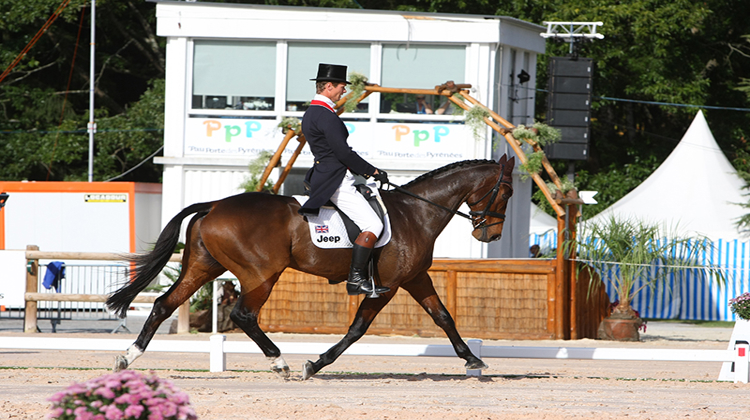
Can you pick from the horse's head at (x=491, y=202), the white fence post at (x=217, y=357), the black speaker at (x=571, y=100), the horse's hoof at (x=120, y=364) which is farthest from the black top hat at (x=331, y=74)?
the black speaker at (x=571, y=100)

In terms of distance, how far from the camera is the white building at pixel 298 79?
19.1 metres

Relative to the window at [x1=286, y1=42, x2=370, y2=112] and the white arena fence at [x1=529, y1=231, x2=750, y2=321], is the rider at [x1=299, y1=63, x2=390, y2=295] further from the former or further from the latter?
the white arena fence at [x1=529, y1=231, x2=750, y2=321]

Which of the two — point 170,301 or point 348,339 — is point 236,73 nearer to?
point 170,301

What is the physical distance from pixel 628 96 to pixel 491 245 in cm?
1153

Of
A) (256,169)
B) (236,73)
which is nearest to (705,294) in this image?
(256,169)

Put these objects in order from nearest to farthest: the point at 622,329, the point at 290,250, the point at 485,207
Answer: the point at 290,250
the point at 485,207
the point at 622,329

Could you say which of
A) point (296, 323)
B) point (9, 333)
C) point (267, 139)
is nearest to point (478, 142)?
point (267, 139)

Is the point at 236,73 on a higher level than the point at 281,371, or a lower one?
higher

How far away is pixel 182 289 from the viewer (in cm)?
805

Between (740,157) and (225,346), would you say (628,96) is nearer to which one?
(740,157)

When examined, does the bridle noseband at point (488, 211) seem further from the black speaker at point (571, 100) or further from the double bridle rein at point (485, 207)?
the black speaker at point (571, 100)

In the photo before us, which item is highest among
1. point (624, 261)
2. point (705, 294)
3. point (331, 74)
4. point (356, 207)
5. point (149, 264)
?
point (331, 74)

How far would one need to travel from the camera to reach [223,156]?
1938 centimetres

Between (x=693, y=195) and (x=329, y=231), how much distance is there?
1438 cm
